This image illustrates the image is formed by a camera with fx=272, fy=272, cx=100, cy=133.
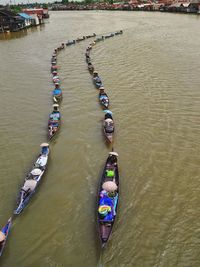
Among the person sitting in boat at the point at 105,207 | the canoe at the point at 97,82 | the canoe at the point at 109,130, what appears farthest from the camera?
the canoe at the point at 97,82

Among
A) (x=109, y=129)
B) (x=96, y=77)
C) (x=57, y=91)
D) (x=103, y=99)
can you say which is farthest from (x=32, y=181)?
(x=96, y=77)

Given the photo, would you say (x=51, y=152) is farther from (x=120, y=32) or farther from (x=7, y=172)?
(x=120, y=32)

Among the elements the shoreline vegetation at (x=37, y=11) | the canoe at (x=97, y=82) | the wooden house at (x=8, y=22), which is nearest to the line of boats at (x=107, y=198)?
the canoe at (x=97, y=82)

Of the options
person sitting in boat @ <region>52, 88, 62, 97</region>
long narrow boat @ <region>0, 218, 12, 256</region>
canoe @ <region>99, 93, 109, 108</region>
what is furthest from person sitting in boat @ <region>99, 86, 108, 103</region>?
long narrow boat @ <region>0, 218, 12, 256</region>

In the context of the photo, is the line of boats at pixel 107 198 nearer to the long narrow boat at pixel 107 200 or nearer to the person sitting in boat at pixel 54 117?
the long narrow boat at pixel 107 200

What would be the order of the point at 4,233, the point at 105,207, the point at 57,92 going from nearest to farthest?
the point at 4,233, the point at 105,207, the point at 57,92

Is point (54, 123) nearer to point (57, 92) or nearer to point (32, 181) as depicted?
point (57, 92)

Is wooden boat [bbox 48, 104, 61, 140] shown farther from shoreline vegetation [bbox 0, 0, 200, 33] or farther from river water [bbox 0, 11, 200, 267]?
shoreline vegetation [bbox 0, 0, 200, 33]
